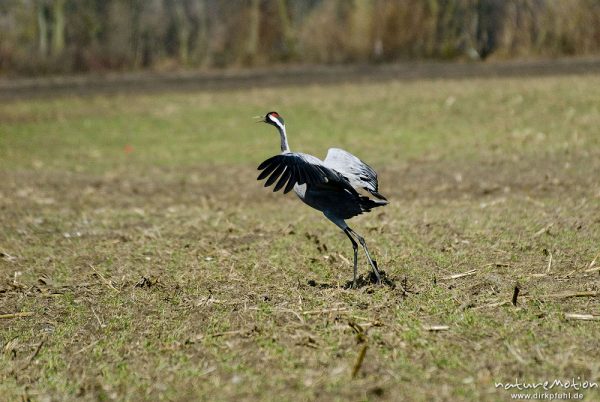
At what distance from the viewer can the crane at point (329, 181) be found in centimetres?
705

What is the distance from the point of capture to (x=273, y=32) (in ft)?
140

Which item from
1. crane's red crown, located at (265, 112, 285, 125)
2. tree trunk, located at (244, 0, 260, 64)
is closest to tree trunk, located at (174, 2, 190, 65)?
tree trunk, located at (244, 0, 260, 64)

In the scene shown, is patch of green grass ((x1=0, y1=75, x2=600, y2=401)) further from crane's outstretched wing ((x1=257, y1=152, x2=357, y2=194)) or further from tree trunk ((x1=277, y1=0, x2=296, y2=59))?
tree trunk ((x1=277, y1=0, x2=296, y2=59))

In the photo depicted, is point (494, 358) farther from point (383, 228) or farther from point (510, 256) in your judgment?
point (383, 228)

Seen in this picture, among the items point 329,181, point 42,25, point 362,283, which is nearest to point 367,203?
point 329,181

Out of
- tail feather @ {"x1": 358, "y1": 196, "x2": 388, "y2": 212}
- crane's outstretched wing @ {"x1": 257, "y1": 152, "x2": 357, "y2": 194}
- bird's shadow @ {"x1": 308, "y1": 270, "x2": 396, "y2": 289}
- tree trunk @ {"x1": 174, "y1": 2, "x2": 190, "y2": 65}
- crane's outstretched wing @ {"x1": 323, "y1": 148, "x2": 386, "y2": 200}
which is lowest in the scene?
tree trunk @ {"x1": 174, "y1": 2, "x2": 190, "y2": 65}

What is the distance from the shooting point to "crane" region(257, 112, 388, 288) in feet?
23.1

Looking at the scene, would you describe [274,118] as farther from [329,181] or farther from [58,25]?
[58,25]

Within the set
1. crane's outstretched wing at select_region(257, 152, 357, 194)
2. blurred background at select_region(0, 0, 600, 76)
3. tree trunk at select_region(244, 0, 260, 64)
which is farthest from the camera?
tree trunk at select_region(244, 0, 260, 64)

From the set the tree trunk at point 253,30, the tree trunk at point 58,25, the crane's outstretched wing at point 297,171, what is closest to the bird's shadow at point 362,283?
the crane's outstretched wing at point 297,171

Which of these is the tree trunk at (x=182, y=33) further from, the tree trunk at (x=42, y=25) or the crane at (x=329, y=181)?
the crane at (x=329, y=181)

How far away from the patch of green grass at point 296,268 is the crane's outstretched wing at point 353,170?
0.84 meters

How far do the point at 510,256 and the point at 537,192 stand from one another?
3.95 m

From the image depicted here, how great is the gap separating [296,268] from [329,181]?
1.37 metres
